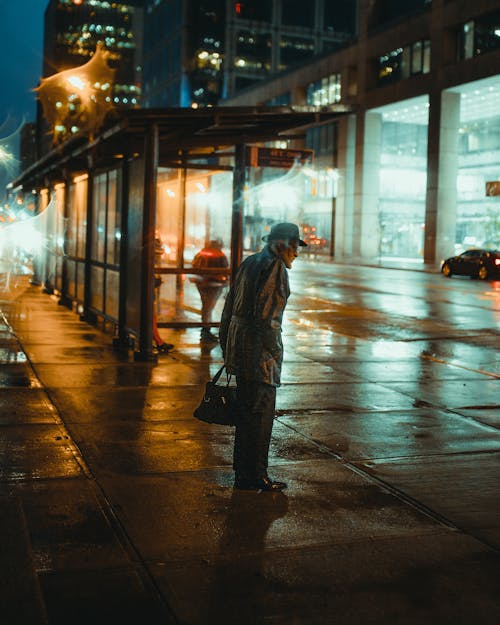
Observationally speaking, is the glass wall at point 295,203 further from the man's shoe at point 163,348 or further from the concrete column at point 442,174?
the man's shoe at point 163,348

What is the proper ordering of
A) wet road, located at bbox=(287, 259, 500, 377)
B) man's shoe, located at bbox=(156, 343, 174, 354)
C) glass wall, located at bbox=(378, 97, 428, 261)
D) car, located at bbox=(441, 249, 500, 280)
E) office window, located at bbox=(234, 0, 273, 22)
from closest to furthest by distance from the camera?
man's shoe, located at bbox=(156, 343, 174, 354) < wet road, located at bbox=(287, 259, 500, 377) < car, located at bbox=(441, 249, 500, 280) < glass wall, located at bbox=(378, 97, 428, 261) < office window, located at bbox=(234, 0, 273, 22)

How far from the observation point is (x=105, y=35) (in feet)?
526

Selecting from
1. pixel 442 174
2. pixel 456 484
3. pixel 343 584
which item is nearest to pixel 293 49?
pixel 442 174

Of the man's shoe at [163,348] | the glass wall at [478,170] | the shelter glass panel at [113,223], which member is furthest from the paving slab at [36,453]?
the glass wall at [478,170]

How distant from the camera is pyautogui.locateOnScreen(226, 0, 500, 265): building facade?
4972 centimetres

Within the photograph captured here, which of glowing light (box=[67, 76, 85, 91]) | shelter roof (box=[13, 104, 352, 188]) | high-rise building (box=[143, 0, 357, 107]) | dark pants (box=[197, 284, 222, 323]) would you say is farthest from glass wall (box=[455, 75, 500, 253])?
shelter roof (box=[13, 104, 352, 188])

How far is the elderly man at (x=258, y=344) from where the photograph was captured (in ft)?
18.3

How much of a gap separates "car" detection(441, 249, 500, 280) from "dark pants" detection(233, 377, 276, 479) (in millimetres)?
32165

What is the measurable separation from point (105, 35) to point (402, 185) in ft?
372

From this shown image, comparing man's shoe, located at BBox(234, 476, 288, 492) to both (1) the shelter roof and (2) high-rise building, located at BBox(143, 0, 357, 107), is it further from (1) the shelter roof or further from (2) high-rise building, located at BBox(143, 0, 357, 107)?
(2) high-rise building, located at BBox(143, 0, 357, 107)

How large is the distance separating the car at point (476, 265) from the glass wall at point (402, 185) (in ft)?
72.2

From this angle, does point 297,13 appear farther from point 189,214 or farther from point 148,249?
point 148,249

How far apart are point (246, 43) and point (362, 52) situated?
143 ft

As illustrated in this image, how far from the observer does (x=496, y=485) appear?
6.04 meters
